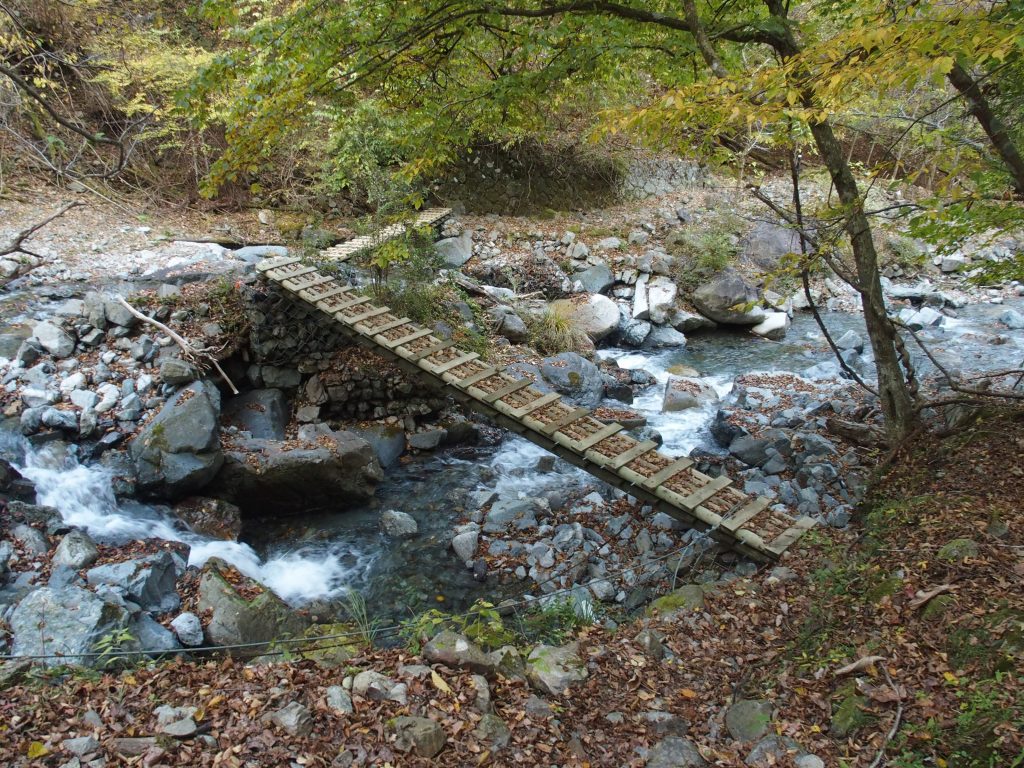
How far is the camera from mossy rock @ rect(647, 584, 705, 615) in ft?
14.0

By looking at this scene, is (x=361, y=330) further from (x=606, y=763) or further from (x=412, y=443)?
(x=606, y=763)

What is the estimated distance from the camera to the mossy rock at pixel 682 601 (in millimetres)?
4277

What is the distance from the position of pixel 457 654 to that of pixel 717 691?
56.3 inches

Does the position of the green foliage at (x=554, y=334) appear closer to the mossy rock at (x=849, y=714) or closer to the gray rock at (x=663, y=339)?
the gray rock at (x=663, y=339)

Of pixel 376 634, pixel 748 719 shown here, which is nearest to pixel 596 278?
pixel 376 634

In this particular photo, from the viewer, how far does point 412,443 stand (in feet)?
26.4

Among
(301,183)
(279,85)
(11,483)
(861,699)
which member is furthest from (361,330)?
(301,183)

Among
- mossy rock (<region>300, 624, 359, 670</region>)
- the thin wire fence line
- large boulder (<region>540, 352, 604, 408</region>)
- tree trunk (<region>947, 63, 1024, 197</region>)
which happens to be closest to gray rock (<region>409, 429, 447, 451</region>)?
large boulder (<region>540, 352, 604, 408</region>)

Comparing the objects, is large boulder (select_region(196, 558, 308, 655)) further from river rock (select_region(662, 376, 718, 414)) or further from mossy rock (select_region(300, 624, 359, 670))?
river rock (select_region(662, 376, 718, 414))

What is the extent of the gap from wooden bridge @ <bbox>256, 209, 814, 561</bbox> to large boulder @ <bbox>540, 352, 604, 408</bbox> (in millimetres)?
2387

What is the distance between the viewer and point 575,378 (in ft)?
Answer: 31.4

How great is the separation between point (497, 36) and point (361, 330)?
3.48m

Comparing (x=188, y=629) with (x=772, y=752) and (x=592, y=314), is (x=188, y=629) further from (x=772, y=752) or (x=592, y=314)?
(x=592, y=314)

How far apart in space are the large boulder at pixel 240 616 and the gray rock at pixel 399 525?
1628 mm
